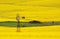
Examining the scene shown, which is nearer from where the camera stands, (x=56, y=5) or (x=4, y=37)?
(x=4, y=37)

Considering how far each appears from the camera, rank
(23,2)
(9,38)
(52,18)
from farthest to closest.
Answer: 1. (23,2)
2. (52,18)
3. (9,38)

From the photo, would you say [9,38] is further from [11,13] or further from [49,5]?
[49,5]

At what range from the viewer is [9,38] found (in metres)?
5.04

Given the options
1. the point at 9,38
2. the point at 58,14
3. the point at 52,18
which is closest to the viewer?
the point at 9,38

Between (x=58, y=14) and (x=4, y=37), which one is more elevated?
(x=58, y=14)

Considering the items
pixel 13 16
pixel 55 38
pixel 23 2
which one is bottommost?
pixel 55 38

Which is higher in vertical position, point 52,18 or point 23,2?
point 23,2

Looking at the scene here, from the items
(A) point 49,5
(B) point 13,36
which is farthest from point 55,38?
(A) point 49,5

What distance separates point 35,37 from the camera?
16.9 ft

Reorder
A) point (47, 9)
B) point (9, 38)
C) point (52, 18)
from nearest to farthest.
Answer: point (9, 38), point (52, 18), point (47, 9)

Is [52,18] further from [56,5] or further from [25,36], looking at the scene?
[25,36]

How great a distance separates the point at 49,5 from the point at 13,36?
20.4 ft

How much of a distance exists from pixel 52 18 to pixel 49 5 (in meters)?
2.44

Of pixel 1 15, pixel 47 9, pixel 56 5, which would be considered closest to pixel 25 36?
pixel 1 15
